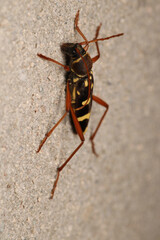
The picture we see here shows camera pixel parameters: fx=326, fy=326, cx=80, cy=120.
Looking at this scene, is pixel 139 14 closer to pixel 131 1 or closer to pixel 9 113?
pixel 131 1

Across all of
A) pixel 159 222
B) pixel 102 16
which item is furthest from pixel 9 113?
pixel 159 222

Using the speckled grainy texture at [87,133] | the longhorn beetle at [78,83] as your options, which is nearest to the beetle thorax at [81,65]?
the longhorn beetle at [78,83]

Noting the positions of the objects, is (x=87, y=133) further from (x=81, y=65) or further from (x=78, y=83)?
(x=81, y=65)

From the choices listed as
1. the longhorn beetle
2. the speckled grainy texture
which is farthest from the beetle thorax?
the speckled grainy texture

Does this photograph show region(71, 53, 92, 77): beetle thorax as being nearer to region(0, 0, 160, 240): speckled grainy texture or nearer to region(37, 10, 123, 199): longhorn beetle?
region(37, 10, 123, 199): longhorn beetle

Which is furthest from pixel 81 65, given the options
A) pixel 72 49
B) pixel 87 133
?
pixel 87 133

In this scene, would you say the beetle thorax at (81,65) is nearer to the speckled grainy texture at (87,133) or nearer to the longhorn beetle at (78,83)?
the longhorn beetle at (78,83)

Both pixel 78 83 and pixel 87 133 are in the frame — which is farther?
pixel 87 133

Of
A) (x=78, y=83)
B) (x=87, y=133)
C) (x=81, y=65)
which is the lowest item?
(x=87, y=133)

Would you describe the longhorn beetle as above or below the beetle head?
below
